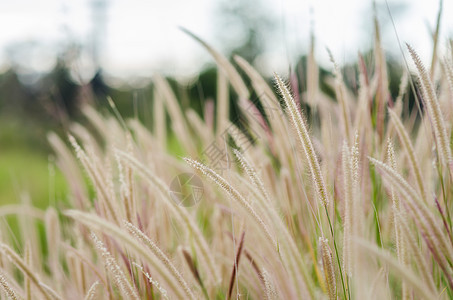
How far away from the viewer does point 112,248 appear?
61cm

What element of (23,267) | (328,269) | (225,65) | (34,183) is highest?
(34,183)

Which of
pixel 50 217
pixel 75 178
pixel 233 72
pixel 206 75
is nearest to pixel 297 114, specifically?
pixel 233 72

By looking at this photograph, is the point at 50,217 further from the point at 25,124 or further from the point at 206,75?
the point at 206,75

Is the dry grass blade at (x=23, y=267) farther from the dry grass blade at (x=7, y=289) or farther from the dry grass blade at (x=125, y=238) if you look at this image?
the dry grass blade at (x=125, y=238)

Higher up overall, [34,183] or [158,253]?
[34,183]

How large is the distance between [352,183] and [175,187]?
0.43 m

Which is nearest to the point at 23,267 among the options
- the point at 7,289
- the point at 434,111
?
the point at 7,289

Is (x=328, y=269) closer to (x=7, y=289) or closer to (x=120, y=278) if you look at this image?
(x=120, y=278)

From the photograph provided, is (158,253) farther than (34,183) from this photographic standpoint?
No

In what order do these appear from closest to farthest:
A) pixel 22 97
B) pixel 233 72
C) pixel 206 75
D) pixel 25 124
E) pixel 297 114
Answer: pixel 297 114
pixel 233 72
pixel 25 124
pixel 22 97
pixel 206 75

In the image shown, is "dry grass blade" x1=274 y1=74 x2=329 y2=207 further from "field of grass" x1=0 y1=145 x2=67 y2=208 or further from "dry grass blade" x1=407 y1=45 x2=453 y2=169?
"field of grass" x1=0 y1=145 x2=67 y2=208

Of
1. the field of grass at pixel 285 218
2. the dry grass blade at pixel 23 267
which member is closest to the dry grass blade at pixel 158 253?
the field of grass at pixel 285 218

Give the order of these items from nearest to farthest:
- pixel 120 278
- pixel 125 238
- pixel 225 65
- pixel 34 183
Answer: pixel 125 238, pixel 120 278, pixel 225 65, pixel 34 183

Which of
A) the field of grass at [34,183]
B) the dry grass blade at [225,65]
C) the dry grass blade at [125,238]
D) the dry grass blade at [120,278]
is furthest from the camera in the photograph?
the field of grass at [34,183]
